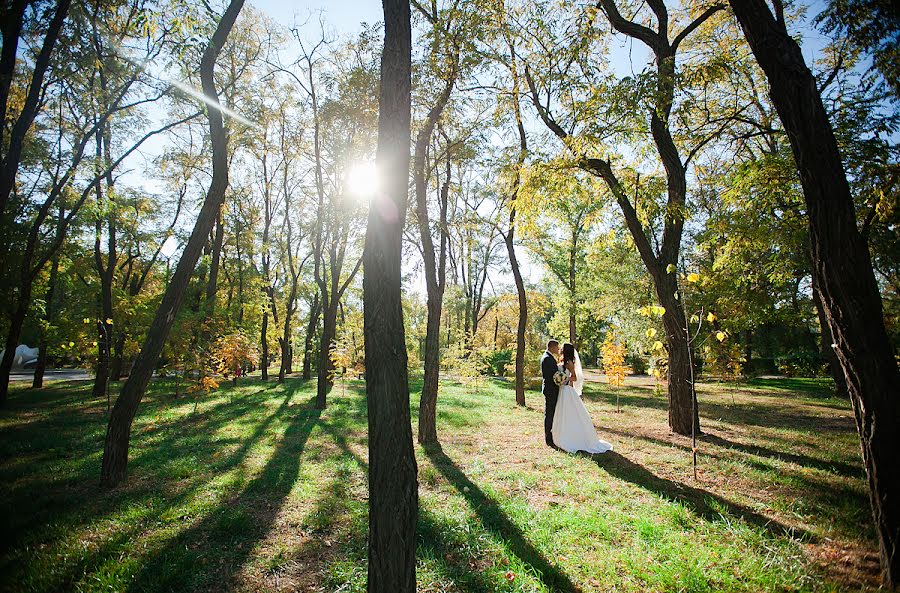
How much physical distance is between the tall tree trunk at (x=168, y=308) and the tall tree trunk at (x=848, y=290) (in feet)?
23.8

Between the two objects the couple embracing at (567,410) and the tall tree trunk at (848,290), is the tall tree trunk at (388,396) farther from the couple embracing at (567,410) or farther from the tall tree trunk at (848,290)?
the couple embracing at (567,410)

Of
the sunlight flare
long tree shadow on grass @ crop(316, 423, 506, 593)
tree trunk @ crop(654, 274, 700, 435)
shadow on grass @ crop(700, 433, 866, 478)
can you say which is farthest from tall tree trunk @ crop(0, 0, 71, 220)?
shadow on grass @ crop(700, 433, 866, 478)

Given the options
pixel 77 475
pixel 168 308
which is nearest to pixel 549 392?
pixel 168 308

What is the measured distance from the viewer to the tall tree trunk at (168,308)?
5594 mm

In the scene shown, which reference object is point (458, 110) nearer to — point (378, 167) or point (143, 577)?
point (378, 167)

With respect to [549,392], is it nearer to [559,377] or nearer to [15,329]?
[559,377]

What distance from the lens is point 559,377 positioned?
7816 millimetres

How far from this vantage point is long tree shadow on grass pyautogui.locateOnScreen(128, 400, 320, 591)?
335 centimetres

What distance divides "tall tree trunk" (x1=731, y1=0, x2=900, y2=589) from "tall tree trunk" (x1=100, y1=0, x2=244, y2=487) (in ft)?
23.8

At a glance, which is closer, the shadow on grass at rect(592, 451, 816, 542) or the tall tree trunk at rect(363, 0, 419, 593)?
the tall tree trunk at rect(363, 0, 419, 593)

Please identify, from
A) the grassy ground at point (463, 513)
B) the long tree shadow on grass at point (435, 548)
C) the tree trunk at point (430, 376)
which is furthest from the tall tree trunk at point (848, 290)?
the tree trunk at point (430, 376)

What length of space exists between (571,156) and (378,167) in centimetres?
646

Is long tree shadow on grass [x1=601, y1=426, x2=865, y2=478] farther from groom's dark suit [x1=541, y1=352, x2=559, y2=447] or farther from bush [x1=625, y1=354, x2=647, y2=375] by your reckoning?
bush [x1=625, y1=354, x2=647, y2=375]

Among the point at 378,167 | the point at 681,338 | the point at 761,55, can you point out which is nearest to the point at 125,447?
the point at 378,167
